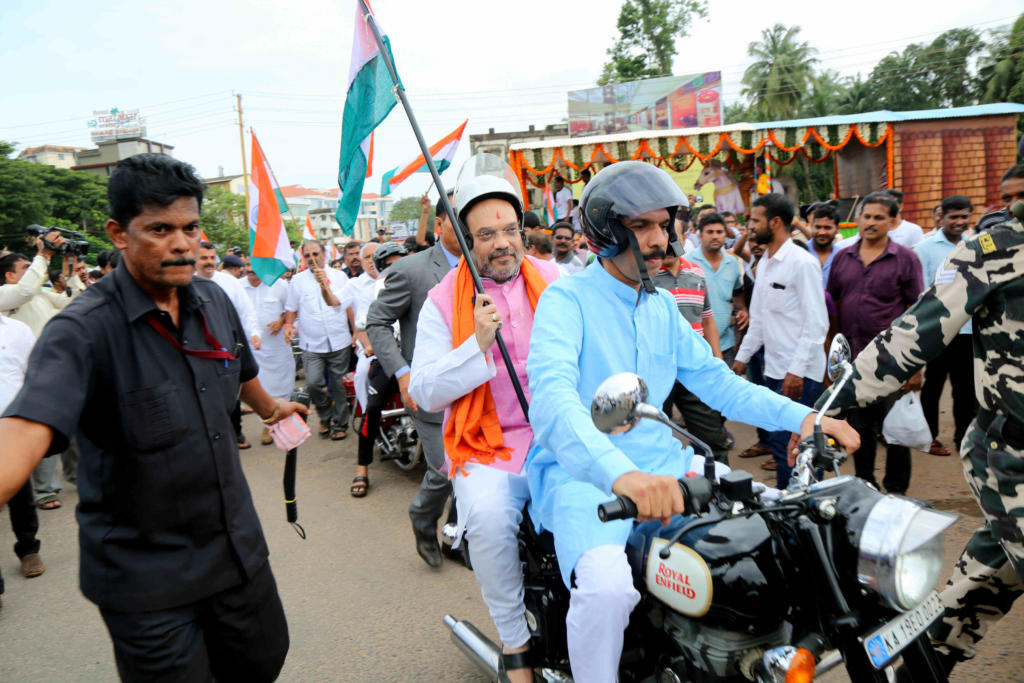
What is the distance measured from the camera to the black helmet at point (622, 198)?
2266mm

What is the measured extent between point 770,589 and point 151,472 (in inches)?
67.9

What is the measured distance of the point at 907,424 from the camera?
176 inches

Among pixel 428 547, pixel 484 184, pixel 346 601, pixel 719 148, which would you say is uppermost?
pixel 719 148

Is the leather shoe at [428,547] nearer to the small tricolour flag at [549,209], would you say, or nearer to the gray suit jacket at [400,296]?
the gray suit jacket at [400,296]

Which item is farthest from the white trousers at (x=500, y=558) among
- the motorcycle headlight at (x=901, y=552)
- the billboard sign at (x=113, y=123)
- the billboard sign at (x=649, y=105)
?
the billboard sign at (x=113, y=123)

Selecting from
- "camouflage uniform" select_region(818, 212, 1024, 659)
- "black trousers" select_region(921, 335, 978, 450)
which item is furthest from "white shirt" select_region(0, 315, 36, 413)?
"black trousers" select_region(921, 335, 978, 450)

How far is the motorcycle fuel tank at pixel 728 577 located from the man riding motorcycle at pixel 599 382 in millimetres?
227

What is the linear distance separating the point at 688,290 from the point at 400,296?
2107mm

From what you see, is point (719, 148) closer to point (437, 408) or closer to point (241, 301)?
point (241, 301)

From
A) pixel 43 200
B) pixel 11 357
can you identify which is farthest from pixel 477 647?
pixel 43 200

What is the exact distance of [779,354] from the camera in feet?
17.5

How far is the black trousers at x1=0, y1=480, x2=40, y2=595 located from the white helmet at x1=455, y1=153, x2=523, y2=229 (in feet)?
12.8

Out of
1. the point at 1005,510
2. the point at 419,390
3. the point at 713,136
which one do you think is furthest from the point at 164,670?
the point at 713,136

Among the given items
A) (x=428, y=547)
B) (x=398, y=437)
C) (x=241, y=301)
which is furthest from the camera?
(x=241, y=301)
